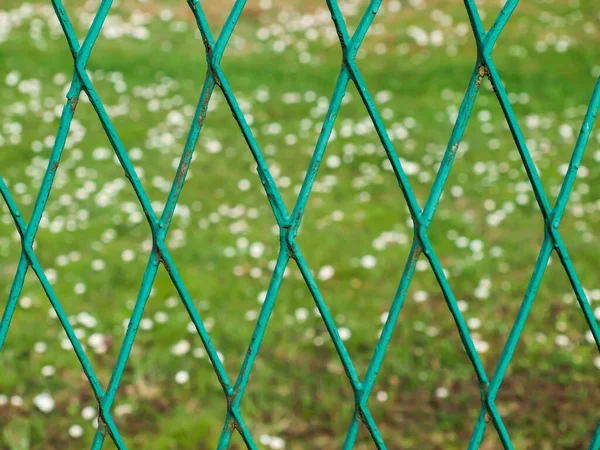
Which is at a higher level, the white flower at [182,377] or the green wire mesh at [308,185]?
the white flower at [182,377]

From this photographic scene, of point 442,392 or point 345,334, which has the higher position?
point 345,334

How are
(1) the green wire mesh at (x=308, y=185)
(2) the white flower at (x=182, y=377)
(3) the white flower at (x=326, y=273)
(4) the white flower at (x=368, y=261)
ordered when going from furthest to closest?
1. (4) the white flower at (x=368, y=261)
2. (3) the white flower at (x=326, y=273)
3. (2) the white flower at (x=182, y=377)
4. (1) the green wire mesh at (x=308, y=185)

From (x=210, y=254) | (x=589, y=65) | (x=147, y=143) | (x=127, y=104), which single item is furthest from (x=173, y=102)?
(x=589, y=65)

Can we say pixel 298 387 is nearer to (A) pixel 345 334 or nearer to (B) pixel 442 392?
(A) pixel 345 334

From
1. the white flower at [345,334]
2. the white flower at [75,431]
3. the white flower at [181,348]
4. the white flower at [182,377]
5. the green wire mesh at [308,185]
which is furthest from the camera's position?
the white flower at [345,334]

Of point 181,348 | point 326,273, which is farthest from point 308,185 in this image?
point 326,273

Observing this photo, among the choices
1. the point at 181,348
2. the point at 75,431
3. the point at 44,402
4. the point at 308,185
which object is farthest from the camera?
the point at 181,348

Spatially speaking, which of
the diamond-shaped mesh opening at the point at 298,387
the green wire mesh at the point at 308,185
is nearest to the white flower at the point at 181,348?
the diamond-shaped mesh opening at the point at 298,387

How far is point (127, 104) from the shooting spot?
6879 millimetres

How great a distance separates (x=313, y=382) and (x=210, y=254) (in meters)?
1.36

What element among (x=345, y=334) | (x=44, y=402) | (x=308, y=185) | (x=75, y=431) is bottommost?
(x=308, y=185)

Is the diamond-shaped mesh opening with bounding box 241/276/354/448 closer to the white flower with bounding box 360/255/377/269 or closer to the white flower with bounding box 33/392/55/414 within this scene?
the white flower with bounding box 360/255/377/269

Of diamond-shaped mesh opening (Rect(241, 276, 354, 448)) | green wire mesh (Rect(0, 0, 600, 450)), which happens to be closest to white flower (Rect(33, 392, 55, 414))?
diamond-shaped mesh opening (Rect(241, 276, 354, 448))

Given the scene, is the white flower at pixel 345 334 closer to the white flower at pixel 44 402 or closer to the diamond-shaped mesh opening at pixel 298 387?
the diamond-shaped mesh opening at pixel 298 387
